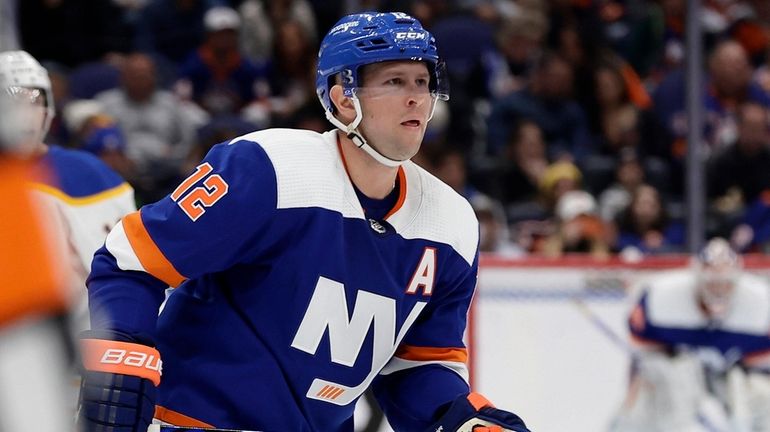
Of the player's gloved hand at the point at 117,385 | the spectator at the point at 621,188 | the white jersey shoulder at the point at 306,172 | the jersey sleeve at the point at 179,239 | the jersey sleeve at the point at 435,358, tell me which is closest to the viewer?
the player's gloved hand at the point at 117,385

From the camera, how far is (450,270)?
259cm

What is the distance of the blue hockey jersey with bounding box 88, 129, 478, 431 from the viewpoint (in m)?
2.28

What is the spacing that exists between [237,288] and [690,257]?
397cm

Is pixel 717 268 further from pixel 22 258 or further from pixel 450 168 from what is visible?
pixel 22 258

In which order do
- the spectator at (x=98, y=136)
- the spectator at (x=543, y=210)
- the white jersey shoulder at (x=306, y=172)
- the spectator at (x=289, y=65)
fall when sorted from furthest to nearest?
the spectator at (x=289, y=65) < the spectator at (x=543, y=210) < the spectator at (x=98, y=136) < the white jersey shoulder at (x=306, y=172)

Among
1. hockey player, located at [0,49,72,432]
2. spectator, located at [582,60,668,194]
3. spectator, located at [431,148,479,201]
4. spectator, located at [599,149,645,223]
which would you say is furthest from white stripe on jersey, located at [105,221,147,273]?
spectator, located at [582,60,668,194]

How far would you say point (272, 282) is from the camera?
2412 millimetres

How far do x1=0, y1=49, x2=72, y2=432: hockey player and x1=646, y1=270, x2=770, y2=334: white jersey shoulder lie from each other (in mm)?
5385

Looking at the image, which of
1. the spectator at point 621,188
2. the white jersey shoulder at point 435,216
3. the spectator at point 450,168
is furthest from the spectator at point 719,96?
the white jersey shoulder at point 435,216

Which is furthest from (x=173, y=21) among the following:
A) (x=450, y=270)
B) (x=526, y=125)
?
(x=450, y=270)

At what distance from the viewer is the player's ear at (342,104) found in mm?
2549

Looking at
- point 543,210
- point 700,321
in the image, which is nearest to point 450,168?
point 543,210

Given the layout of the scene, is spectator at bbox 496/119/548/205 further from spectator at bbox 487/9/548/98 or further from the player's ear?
the player's ear

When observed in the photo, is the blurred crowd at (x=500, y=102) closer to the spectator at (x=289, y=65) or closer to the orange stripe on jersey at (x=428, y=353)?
the spectator at (x=289, y=65)
